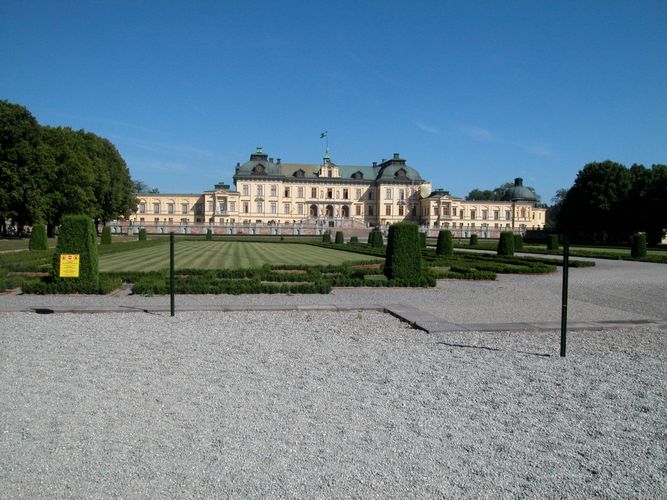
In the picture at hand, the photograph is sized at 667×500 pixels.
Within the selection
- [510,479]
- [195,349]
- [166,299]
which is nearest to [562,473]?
[510,479]

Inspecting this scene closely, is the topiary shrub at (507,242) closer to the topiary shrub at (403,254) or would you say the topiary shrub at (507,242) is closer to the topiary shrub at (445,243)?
the topiary shrub at (445,243)

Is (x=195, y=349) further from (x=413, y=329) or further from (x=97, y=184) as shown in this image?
(x=97, y=184)

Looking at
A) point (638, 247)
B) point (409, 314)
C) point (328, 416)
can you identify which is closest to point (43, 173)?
point (409, 314)

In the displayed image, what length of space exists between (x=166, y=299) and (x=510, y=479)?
27.9 ft

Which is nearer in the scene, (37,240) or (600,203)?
(37,240)

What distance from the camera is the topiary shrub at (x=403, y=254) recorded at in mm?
13672

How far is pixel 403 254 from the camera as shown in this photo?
45.2 ft

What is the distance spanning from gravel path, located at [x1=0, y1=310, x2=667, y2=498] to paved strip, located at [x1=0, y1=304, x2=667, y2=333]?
0.68m

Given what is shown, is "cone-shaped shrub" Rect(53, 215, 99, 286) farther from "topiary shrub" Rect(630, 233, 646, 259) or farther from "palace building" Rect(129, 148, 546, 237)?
"palace building" Rect(129, 148, 546, 237)

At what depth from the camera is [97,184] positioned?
42.3 metres

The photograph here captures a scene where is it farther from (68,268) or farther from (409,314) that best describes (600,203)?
(68,268)


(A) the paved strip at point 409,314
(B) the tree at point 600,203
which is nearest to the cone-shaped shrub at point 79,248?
Result: (A) the paved strip at point 409,314

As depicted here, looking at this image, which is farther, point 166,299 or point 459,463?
point 166,299

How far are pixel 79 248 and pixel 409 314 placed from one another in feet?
23.8
